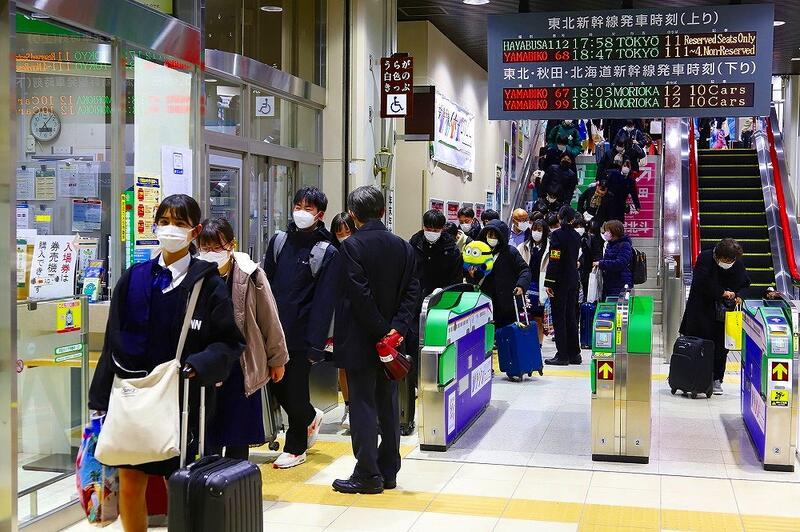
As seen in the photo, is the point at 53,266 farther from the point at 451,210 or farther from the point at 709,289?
the point at 451,210

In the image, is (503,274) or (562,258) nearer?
(503,274)

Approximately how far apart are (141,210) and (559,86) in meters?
5.21

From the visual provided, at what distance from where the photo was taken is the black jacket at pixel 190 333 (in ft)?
12.3

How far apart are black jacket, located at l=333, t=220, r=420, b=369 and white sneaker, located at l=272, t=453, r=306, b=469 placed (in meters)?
1.01

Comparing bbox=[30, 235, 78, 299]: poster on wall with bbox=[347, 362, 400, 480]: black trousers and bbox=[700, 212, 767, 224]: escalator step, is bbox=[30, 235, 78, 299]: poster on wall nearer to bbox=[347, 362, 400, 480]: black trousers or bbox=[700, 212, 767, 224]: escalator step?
bbox=[347, 362, 400, 480]: black trousers

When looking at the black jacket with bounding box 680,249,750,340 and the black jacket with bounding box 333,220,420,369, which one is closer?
the black jacket with bounding box 333,220,420,369

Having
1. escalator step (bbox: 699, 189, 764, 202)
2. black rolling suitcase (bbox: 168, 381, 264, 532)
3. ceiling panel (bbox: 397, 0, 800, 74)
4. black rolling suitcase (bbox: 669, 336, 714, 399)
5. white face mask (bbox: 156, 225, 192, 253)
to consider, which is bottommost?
black rolling suitcase (bbox: 669, 336, 714, 399)

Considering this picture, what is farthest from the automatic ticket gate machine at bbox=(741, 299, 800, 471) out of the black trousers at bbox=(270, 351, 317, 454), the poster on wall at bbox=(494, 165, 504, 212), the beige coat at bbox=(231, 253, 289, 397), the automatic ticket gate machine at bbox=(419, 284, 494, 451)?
→ the poster on wall at bbox=(494, 165, 504, 212)

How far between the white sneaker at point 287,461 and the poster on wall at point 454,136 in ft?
26.6

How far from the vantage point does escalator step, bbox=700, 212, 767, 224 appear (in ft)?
45.3

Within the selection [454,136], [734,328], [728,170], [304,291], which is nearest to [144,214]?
[304,291]

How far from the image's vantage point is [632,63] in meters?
9.66

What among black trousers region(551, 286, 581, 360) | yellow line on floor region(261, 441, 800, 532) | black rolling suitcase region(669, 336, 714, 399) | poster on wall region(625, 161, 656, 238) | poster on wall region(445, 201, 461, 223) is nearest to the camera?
yellow line on floor region(261, 441, 800, 532)

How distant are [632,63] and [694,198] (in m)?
4.87
